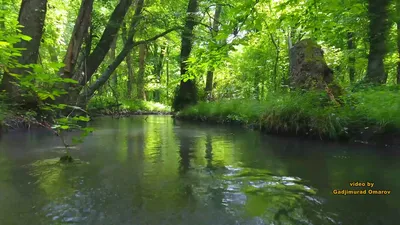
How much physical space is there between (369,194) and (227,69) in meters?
17.6

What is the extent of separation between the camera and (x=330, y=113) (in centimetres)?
548

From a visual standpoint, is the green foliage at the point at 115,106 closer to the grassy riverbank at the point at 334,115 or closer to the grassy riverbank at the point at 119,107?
the grassy riverbank at the point at 119,107

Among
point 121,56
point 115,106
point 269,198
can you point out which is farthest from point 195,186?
point 115,106

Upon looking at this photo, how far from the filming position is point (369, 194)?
2543 millimetres

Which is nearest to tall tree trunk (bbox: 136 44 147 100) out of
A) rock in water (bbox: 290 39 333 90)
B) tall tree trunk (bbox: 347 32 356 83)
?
tall tree trunk (bbox: 347 32 356 83)

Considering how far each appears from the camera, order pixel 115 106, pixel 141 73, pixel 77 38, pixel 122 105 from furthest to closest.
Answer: pixel 141 73 < pixel 122 105 < pixel 115 106 < pixel 77 38

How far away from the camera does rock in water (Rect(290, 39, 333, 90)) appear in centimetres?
750

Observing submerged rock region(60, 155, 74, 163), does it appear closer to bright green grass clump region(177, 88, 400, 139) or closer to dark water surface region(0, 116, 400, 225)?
dark water surface region(0, 116, 400, 225)

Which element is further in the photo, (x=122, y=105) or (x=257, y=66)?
(x=122, y=105)

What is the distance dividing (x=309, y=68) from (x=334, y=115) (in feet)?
8.46

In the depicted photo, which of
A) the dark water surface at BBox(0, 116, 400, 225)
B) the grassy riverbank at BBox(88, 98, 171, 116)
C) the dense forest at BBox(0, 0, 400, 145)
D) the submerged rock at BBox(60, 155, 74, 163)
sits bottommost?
the dark water surface at BBox(0, 116, 400, 225)

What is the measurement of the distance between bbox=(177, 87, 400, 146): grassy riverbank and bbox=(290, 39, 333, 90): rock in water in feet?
2.80

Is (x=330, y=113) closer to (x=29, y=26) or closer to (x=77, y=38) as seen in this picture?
(x=77, y=38)

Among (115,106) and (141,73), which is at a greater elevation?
(141,73)
